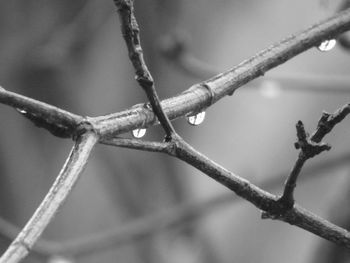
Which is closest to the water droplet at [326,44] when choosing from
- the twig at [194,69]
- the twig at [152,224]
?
the twig at [194,69]

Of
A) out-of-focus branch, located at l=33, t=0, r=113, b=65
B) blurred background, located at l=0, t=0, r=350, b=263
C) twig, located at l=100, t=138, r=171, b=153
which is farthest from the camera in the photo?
blurred background, located at l=0, t=0, r=350, b=263

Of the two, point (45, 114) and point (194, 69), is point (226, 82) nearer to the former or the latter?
point (45, 114)

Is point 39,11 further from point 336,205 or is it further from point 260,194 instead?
point 260,194

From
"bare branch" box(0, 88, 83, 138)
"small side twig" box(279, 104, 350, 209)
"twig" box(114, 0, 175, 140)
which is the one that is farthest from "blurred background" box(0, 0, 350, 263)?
"bare branch" box(0, 88, 83, 138)

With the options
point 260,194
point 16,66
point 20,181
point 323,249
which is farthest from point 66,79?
point 260,194

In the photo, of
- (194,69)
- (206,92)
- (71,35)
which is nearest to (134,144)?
(206,92)

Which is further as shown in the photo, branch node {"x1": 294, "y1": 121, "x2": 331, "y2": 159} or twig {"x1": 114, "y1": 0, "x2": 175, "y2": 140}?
branch node {"x1": 294, "y1": 121, "x2": 331, "y2": 159}

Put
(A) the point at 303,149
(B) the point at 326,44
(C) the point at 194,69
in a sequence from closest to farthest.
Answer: (A) the point at 303,149, (B) the point at 326,44, (C) the point at 194,69

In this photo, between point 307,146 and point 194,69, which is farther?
point 194,69

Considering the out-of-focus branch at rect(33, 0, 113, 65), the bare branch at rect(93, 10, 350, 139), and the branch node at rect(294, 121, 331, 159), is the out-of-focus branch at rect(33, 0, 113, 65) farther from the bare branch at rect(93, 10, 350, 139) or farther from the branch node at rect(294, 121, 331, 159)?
the branch node at rect(294, 121, 331, 159)
